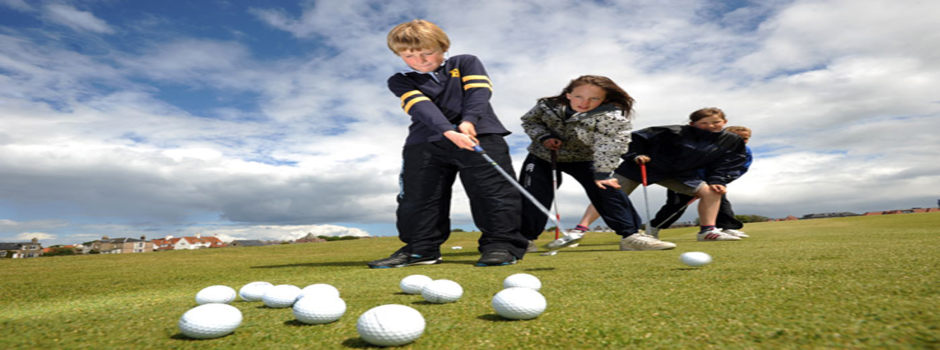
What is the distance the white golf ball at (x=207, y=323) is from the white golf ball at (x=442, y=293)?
80 cm

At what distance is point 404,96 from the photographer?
4.14 metres

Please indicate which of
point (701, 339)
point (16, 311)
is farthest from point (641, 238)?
point (16, 311)

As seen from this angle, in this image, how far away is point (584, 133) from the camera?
4.95 meters

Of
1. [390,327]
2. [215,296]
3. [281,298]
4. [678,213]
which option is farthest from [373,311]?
[678,213]

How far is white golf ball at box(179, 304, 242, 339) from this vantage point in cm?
166

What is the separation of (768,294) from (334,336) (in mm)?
1702

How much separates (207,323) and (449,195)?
9.21 feet

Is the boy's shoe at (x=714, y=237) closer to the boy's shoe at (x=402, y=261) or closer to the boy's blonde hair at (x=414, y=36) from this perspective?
the boy's shoe at (x=402, y=261)

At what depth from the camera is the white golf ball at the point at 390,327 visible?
147 cm

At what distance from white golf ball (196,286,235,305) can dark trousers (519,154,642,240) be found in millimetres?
3225

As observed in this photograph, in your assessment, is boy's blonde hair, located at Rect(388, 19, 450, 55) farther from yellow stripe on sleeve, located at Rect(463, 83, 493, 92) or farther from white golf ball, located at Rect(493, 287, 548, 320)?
white golf ball, located at Rect(493, 287, 548, 320)

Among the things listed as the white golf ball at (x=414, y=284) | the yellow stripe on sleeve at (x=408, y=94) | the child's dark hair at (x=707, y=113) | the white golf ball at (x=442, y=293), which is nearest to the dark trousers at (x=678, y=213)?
the child's dark hair at (x=707, y=113)

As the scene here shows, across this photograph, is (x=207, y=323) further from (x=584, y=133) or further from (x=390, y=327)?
(x=584, y=133)

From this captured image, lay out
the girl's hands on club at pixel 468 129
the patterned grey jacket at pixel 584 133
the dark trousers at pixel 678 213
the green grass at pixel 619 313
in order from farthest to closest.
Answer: the dark trousers at pixel 678 213 < the patterned grey jacket at pixel 584 133 < the girl's hands on club at pixel 468 129 < the green grass at pixel 619 313
